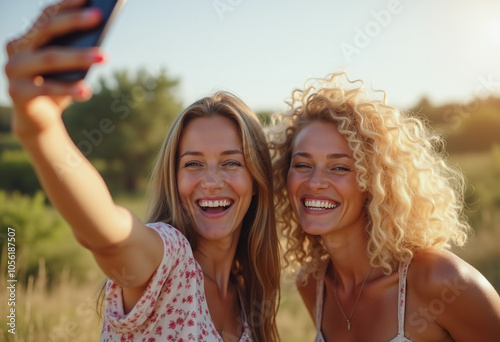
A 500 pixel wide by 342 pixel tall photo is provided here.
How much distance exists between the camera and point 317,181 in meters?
3.38

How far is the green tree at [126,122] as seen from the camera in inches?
696

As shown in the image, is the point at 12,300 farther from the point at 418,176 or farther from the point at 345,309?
the point at 418,176

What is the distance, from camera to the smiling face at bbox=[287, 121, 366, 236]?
3432 millimetres

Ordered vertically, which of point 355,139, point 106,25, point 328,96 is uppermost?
point 328,96

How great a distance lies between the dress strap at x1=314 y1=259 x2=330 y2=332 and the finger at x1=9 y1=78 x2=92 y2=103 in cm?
292

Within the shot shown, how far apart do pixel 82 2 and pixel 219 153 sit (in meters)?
1.80

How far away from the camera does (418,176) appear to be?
11.8 feet

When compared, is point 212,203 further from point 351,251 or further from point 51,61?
point 51,61

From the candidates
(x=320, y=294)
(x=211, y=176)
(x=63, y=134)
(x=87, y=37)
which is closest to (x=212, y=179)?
(x=211, y=176)

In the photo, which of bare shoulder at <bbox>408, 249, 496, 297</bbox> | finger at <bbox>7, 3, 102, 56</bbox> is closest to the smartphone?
finger at <bbox>7, 3, 102, 56</bbox>

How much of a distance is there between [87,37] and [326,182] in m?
2.31

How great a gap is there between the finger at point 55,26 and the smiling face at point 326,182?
2263mm

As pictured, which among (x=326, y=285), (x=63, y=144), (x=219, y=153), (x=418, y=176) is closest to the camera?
(x=63, y=144)

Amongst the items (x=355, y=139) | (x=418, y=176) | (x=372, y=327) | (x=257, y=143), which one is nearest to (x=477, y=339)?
(x=372, y=327)
